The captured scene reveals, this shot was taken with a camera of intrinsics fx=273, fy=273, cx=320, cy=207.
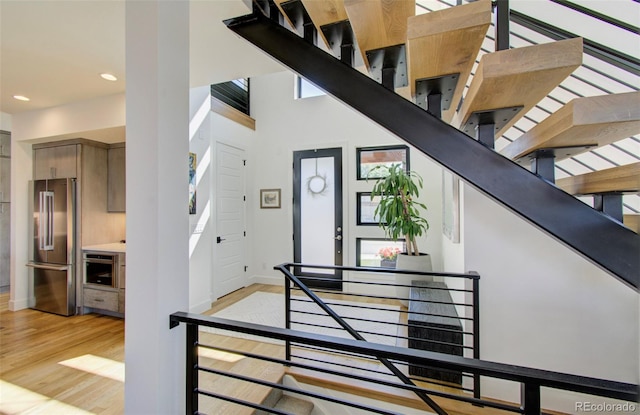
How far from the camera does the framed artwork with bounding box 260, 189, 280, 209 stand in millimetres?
4816

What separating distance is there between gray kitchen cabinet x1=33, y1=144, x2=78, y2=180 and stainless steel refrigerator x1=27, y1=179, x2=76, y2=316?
109 millimetres

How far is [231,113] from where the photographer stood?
4309 millimetres

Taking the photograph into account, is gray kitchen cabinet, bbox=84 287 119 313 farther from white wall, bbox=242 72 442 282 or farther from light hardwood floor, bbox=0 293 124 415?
white wall, bbox=242 72 442 282

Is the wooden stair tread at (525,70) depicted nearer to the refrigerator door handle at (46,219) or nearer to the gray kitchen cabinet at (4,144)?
the refrigerator door handle at (46,219)

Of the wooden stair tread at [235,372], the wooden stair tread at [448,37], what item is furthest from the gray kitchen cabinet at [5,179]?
the wooden stair tread at [448,37]

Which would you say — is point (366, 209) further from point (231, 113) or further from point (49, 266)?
point (49, 266)

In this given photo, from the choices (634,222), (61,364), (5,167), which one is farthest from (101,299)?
(634,222)

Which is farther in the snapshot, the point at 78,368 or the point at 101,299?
the point at 101,299

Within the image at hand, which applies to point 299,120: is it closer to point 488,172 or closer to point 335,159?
point 335,159

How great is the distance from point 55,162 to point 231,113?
2.38 m

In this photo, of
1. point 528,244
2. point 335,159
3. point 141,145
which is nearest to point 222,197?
point 335,159

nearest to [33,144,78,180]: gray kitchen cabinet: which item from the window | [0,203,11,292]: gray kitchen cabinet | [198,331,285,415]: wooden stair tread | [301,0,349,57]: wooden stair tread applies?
[0,203,11,292]: gray kitchen cabinet

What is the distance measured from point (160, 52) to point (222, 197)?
10.8 feet

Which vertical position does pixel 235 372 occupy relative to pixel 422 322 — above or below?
below
